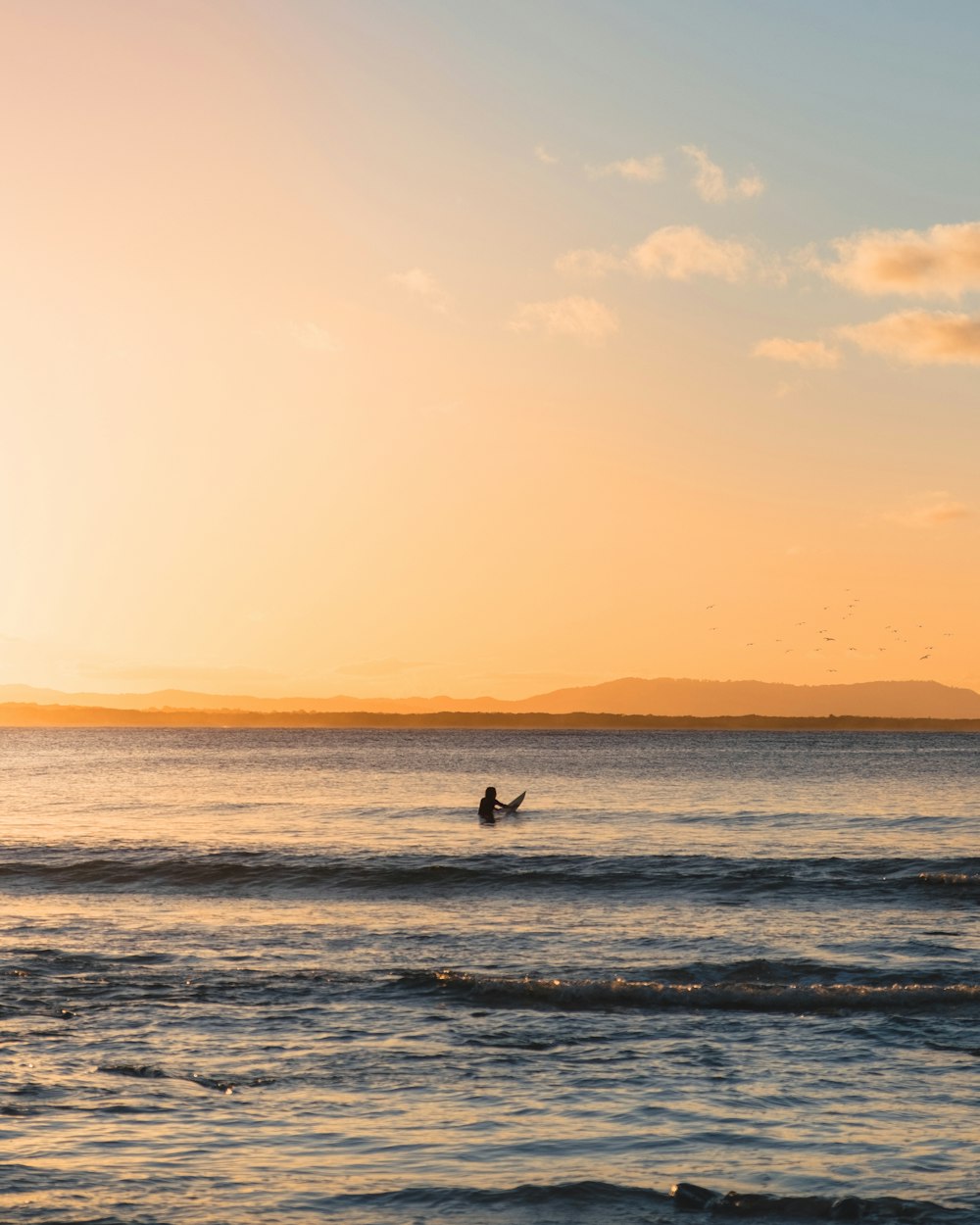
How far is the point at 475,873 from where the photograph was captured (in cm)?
3516

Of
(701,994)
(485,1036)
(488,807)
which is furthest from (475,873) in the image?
(485,1036)

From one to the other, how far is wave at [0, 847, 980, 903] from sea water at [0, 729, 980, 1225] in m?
0.18

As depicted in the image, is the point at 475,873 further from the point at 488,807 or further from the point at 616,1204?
the point at 616,1204

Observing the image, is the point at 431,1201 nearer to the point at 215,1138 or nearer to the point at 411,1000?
the point at 215,1138

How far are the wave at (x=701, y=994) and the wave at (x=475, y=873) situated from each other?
38.3 ft

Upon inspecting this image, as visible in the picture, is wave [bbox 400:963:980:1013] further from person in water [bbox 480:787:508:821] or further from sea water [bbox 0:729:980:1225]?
person in water [bbox 480:787:508:821]

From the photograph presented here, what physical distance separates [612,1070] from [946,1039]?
183 inches

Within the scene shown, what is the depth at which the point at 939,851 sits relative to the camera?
41938mm

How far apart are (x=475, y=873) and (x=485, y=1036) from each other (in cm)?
1914

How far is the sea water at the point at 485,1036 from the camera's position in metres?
10.6

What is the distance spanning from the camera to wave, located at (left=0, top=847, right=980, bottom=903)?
32781 millimetres

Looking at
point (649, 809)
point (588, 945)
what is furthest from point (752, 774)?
point (588, 945)

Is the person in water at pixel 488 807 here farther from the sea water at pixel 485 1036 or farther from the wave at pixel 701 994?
the wave at pixel 701 994

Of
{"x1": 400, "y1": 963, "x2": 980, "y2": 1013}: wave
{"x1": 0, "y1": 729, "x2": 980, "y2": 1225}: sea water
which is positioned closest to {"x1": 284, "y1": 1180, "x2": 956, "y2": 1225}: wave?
{"x1": 0, "y1": 729, "x2": 980, "y2": 1225}: sea water
